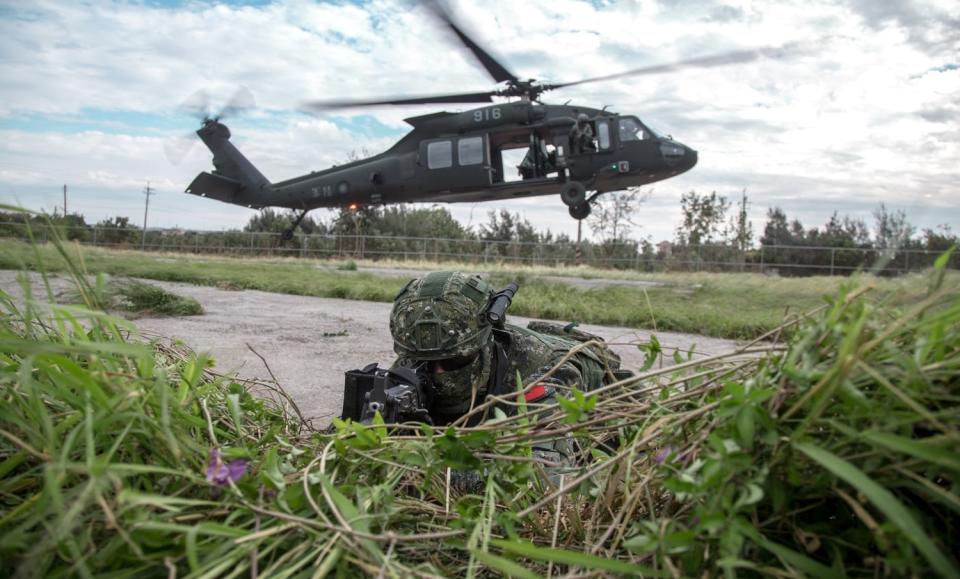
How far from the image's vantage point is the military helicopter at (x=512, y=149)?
1408 centimetres

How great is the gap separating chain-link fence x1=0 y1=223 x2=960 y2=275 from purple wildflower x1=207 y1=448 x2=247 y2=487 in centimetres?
2100

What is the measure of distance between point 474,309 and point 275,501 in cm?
204

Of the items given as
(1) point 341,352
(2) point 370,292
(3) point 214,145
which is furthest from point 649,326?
(3) point 214,145

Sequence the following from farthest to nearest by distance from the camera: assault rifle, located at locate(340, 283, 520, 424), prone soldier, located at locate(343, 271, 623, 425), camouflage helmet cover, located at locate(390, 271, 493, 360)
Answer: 1. camouflage helmet cover, located at locate(390, 271, 493, 360)
2. prone soldier, located at locate(343, 271, 623, 425)
3. assault rifle, located at locate(340, 283, 520, 424)

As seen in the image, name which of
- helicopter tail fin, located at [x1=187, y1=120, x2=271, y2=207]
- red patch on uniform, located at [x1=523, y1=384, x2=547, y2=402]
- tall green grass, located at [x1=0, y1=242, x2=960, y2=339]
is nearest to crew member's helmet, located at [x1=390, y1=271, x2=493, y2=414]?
red patch on uniform, located at [x1=523, y1=384, x2=547, y2=402]

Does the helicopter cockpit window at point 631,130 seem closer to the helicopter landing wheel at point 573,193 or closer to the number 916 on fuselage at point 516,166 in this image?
the number 916 on fuselage at point 516,166

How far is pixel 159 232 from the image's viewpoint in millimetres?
Result: 34094

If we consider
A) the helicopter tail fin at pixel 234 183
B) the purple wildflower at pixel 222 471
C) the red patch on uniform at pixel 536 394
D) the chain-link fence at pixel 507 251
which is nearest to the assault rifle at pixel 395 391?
the red patch on uniform at pixel 536 394

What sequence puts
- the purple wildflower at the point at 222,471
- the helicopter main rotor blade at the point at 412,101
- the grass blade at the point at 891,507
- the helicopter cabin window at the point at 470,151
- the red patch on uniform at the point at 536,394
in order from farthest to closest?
the helicopter cabin window at the point at 470,151
the helicopter main rotor blade at the point at 412,101
the red patch on uniform at the point at 536,394
the purple wildflower at the point at 222,471
the grass blade at the point at 891,507

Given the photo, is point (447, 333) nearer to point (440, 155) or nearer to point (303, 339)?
point (303, 339)

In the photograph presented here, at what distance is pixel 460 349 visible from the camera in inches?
119

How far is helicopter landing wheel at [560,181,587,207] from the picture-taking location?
1411 centimetres

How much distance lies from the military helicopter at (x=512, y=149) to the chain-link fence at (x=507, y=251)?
23.5ft

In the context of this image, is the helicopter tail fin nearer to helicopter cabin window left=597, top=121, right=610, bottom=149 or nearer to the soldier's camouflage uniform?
helicopter cabin window left=597, top=121, right=610, bottom=149
